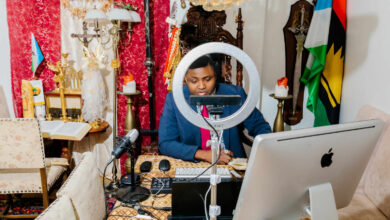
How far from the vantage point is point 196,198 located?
1.04 m

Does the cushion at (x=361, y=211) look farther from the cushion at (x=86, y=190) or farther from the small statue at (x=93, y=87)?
the small statue at (x=93, y=87)

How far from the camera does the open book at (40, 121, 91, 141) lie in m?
2.31

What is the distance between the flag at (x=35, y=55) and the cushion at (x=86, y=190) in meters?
1.78

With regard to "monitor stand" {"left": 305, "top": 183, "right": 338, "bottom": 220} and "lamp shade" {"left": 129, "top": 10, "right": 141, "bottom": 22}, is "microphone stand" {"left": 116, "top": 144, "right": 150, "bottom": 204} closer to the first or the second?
"monitor stand" {"left": 305, "top": 183, "right": 338, "bottom": 220}

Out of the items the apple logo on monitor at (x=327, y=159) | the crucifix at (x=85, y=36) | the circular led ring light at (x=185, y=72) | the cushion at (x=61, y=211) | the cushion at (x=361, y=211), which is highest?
the crucifix at (x=85, y=36)

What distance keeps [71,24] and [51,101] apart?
0.77 meters

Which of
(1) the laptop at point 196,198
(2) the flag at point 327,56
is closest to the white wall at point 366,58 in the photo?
(2) the flag at point 327,56

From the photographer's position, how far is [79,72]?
272cm

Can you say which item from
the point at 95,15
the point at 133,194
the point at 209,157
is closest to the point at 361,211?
the point at 209,157

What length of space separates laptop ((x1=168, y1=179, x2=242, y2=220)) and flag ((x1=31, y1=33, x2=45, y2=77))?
7.49 ft

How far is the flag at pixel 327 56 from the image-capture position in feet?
7.66

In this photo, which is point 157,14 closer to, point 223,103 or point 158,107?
point 158,107

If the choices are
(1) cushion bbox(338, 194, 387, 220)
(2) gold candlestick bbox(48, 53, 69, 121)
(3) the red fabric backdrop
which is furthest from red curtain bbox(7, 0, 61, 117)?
(1) cushion bbox(338, 194, 387, 220)

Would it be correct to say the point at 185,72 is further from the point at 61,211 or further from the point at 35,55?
the point at 35,55
